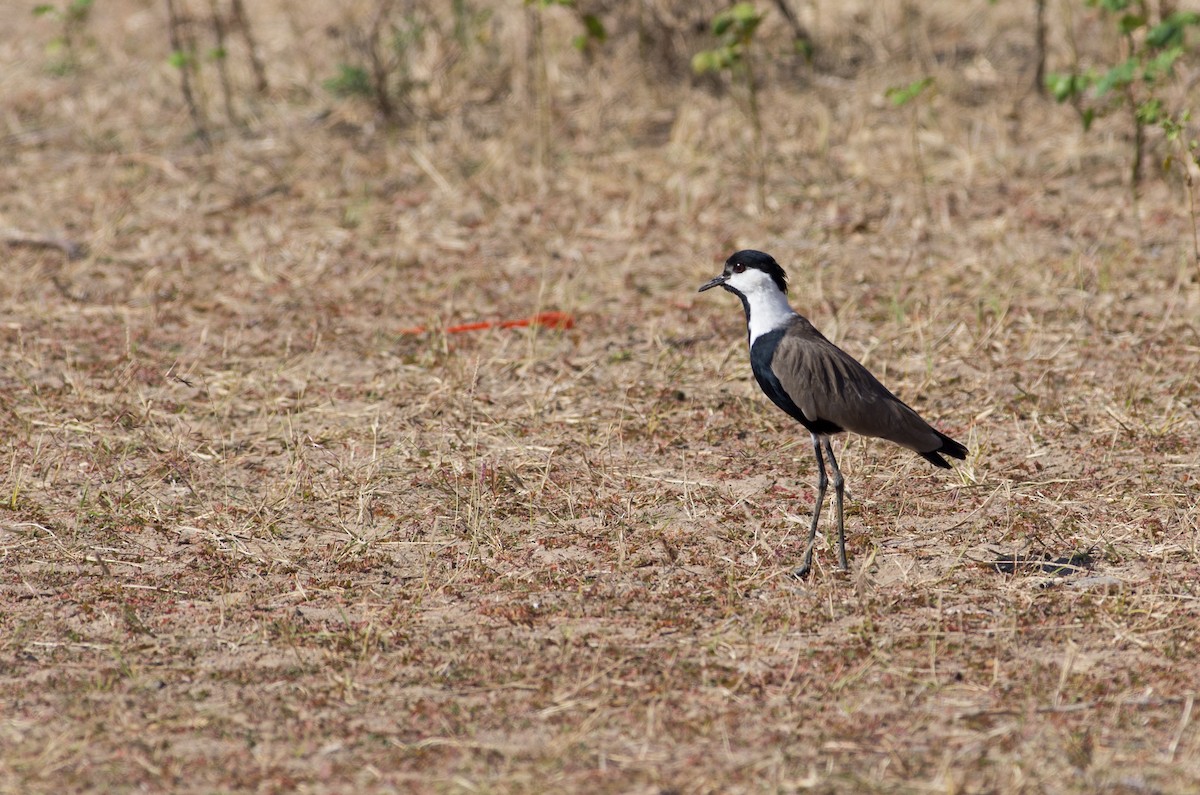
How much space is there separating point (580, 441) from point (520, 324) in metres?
1.44

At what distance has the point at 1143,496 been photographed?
229 inches

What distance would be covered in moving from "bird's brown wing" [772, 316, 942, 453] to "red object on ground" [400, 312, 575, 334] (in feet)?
7.90

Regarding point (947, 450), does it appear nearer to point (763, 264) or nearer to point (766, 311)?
point (766, 311)

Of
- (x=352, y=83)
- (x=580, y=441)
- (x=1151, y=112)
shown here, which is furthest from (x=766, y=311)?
(x=352, y=83)

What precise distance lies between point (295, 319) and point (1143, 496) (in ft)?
14.3

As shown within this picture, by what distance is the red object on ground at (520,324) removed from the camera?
25.3 feet

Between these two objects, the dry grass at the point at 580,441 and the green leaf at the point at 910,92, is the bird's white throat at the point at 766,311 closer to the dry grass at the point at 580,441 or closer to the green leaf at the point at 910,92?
the dry grass at the point at 580,441

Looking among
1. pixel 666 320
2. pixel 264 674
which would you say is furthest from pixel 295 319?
pixel 264 674

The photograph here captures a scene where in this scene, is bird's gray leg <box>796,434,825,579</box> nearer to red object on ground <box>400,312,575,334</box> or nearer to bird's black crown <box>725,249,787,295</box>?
bird's black crown <box>725,249,787,295</box>

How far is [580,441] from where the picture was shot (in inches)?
256

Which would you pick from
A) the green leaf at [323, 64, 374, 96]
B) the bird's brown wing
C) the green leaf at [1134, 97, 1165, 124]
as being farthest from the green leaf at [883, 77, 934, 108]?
the green leaf at [323, 64, 374, 96]

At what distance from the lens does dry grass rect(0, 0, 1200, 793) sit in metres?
4.31

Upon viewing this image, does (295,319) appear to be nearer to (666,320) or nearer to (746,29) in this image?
(666,320)

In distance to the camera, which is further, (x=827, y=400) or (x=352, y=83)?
(x=352, y=83)
